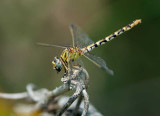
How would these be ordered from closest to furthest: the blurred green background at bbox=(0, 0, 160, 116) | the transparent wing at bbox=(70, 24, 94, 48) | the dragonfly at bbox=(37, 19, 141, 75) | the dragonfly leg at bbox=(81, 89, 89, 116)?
the dragonfly leg at bbox=(81, 89, 89, 116), the dragonfly at bbox=(37, 19, 141, 75), the transparent wing at bbox=(70, 24, 94, 48), the blurred green background at bbox=(0, 0, 160, 116)

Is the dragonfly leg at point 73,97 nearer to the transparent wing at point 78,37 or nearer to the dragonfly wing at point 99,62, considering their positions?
the dragonfly wing at point 99,62

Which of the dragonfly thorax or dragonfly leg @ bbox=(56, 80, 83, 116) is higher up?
the dragonfly thorax

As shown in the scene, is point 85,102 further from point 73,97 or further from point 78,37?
point 78,37

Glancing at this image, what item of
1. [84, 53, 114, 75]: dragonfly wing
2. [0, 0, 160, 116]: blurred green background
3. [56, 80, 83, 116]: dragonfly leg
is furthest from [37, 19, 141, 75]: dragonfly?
[0, 0, 160, 116]: blurred green background

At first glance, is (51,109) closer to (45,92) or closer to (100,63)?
(45,92)

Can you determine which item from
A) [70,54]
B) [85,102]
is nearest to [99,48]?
[70,54]

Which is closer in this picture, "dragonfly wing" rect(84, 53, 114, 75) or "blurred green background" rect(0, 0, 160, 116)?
"dragonfly wing" rect(84, 53, 114, 75)

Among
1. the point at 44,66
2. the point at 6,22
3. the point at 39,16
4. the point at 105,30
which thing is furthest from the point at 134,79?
the point at 6,22

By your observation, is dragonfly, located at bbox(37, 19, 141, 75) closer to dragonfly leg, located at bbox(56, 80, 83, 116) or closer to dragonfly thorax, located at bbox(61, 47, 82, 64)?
dragonfly thorax, located at bbox(61, 47, 82, 64)

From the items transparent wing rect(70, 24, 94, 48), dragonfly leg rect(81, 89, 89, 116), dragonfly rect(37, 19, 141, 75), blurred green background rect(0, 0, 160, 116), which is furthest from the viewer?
blurred green background rect(0, 0, 160, 116)

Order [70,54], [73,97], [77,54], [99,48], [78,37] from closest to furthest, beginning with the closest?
1. [73,97]
2. [70,54]
3. [77,54]
4. [78,37]
5. [99,48]
